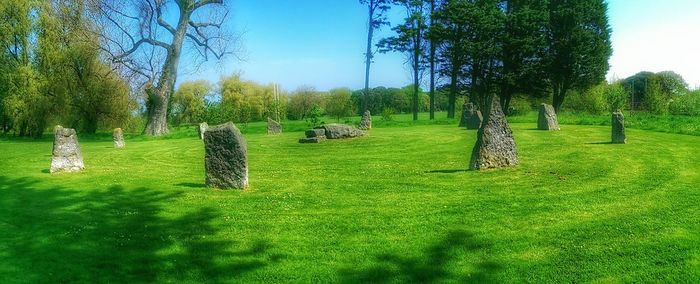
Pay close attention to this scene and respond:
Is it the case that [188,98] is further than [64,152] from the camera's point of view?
Yes

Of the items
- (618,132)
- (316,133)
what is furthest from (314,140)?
(618,132)

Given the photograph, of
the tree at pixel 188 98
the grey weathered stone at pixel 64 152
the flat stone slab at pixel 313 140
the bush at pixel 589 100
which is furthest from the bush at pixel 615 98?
the tree at pixel 188 98

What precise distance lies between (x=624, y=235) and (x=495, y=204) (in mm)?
2220

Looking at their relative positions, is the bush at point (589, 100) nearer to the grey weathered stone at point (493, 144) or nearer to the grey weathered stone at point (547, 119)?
the grey weathered stone at point (547, 119)

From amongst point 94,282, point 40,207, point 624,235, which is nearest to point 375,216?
point 624,235

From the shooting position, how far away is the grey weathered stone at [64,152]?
13.4 meters

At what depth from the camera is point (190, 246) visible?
735cm

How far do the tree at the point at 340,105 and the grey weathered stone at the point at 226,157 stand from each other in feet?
174

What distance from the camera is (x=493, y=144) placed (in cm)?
1201

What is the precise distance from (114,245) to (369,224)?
12.8ft

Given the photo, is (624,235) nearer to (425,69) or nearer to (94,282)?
(94,282)

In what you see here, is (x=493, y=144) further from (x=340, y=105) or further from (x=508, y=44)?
(x=340, y=105)

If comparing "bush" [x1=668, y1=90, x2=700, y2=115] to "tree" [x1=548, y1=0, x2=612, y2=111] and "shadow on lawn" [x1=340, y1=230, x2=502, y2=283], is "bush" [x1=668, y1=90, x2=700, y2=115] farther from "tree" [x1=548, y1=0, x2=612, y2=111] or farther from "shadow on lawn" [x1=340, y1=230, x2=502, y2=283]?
"shadow on lawn" [x1=340, y1=230, x2=502, y2=283]

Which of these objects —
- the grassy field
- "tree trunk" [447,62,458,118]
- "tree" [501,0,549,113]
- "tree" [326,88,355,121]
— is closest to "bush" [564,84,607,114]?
"tree" [501,0,549,113]
